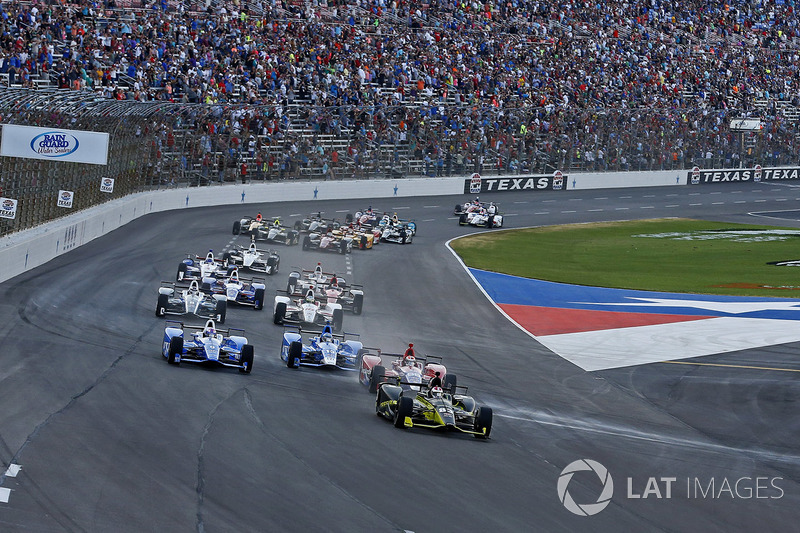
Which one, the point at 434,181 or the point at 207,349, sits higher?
the point at 434,181

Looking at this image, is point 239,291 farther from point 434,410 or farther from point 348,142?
point 348,142

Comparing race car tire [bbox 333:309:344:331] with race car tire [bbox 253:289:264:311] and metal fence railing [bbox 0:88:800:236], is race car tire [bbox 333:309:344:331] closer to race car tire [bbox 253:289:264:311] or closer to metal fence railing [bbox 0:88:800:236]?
race car tire [bbox 253:289:264:311]

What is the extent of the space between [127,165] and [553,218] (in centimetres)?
2198

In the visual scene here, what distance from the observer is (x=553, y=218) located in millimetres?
54000

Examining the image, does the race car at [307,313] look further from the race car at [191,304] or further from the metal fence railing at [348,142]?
the metal fence railing at [348,142]

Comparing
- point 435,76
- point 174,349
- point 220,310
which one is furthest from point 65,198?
A: point 435,76

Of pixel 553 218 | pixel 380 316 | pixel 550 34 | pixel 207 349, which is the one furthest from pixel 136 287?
pixel 550 34

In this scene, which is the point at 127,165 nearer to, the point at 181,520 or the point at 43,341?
the point at 43,341

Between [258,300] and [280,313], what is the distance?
169cm

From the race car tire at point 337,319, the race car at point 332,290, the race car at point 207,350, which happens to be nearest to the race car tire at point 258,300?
the race car at point 332,290

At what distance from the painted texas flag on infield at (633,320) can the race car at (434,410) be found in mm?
6850

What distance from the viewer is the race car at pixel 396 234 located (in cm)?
4162

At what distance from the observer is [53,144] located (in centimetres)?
2908

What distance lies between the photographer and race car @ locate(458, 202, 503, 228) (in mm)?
48812
